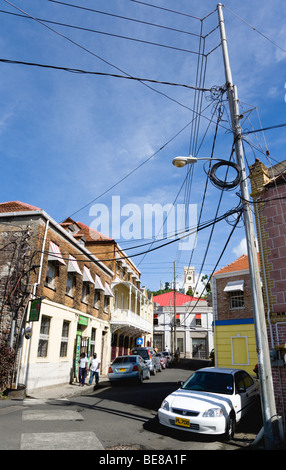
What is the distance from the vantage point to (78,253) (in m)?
19.3

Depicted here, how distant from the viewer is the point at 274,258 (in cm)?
905

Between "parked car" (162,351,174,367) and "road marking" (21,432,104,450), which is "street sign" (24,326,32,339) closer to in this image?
"road marking" (21,432,104,450)

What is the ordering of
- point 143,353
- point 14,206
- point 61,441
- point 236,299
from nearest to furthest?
point 61,441
point 14,206
point 236,299
point 143,353

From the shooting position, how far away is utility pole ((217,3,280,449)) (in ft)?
20.4

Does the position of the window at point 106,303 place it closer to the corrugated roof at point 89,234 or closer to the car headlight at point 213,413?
the corrugated roof at point 89,234

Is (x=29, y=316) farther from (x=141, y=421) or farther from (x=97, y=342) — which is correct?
(x=97, y=342)

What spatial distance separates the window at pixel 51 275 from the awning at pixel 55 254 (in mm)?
552

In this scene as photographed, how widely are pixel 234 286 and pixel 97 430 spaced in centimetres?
1637

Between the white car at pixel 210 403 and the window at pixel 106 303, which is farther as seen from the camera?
the window at pixel 106 303

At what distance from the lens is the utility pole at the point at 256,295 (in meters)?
6.20

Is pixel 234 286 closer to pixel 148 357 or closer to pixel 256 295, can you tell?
pixel 148 357

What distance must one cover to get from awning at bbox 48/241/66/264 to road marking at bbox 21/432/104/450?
378 inches

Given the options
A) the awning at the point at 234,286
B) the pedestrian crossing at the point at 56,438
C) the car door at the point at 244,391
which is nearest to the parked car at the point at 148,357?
the awning at the point at 234,286

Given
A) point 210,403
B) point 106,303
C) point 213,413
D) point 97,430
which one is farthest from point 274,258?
point 106,303
